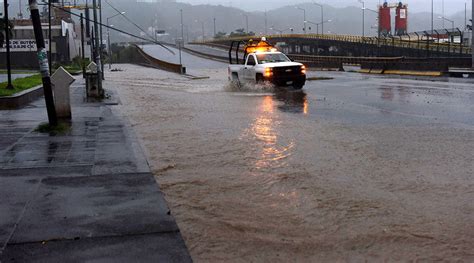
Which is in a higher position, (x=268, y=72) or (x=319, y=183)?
(x=268, y=72)

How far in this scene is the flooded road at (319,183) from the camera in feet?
17.8

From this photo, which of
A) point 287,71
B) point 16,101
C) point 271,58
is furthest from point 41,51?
point 271,58

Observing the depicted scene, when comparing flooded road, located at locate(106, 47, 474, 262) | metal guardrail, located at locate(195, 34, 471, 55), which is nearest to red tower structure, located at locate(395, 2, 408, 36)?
metal guardrail, located at locate(195, 34, 471, 55)

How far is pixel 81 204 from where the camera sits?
6.48 meters

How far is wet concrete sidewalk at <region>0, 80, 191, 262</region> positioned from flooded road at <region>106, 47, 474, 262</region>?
0.35m

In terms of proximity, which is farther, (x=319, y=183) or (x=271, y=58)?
(x=271, y=58)

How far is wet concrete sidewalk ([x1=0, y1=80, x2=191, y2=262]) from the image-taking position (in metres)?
5.04

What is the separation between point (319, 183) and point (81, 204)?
3150 millimetres

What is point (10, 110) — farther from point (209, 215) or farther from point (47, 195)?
point (209, 215)

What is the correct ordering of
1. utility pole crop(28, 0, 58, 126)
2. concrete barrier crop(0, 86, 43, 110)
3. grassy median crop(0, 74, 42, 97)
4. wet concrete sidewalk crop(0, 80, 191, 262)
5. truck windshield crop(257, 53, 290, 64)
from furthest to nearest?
1. truck windshield crop(257, 53, 290, 64)
2. grassy median crop(0, 74, 42, 97)
3. concrete barrier crop(0, 86, 43, 110)
4. utility pole crop(28, 0, 58, 126)
5. wet concrete sidewalk crop(0, 80, 191, 262)

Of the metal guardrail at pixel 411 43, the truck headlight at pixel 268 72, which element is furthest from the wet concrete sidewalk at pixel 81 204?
the metal guardrail at pixel 411 43

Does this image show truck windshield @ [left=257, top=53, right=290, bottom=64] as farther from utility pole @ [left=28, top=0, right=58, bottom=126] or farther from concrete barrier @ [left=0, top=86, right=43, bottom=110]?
utility pole @ [left=28, top=0, right=58, bottom=126]

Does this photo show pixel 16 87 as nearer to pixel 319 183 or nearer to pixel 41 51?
pixel 41 51

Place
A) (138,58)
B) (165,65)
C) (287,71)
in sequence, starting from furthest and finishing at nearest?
(138,58)
(165,65)
(287,71)
